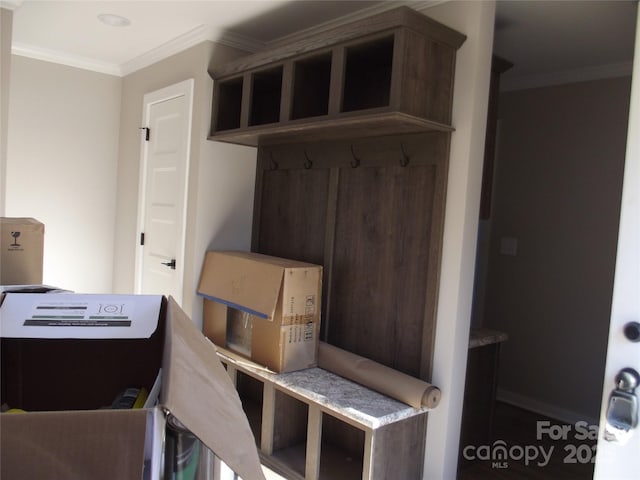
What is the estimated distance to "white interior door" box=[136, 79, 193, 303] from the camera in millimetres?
3412

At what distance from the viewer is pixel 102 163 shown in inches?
171

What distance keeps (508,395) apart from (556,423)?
1.40 feet

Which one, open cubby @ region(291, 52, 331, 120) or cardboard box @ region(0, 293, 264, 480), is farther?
open cubby @ region(291, 52, 331, 120)

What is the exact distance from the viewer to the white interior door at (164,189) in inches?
134

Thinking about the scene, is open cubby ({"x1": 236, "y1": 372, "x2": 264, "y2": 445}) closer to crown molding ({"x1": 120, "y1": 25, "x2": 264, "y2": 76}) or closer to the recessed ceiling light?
crown molding ({"x1": 120, "y1": 25, "x2": 264, "y2": 76})

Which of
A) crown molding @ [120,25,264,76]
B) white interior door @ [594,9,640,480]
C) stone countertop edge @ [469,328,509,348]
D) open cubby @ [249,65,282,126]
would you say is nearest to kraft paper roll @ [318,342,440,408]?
stone countertop edge @ [469,328,509,348]

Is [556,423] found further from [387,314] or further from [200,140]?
[200,140]

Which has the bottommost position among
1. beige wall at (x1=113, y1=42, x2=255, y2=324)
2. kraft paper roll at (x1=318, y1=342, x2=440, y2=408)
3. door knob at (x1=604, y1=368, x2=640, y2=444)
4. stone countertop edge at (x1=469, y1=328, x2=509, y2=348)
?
kraft paper roll at (x1=318, y1=342, x2=440, y2=408)

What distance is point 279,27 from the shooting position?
10.0ft

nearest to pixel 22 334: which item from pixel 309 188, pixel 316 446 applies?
pixel 316 446

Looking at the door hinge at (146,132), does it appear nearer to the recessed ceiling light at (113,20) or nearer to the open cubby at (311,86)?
the recessed ceiling light at (113,20)

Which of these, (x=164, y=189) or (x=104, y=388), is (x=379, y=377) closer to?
(x=104, y=388)

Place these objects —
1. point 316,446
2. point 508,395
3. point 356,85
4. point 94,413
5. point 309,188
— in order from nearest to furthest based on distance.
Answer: point 94,413, point 316,446, point 356,85, point 309,188, point 508,395

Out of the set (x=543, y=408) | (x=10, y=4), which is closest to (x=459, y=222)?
(x=543, y=408)
